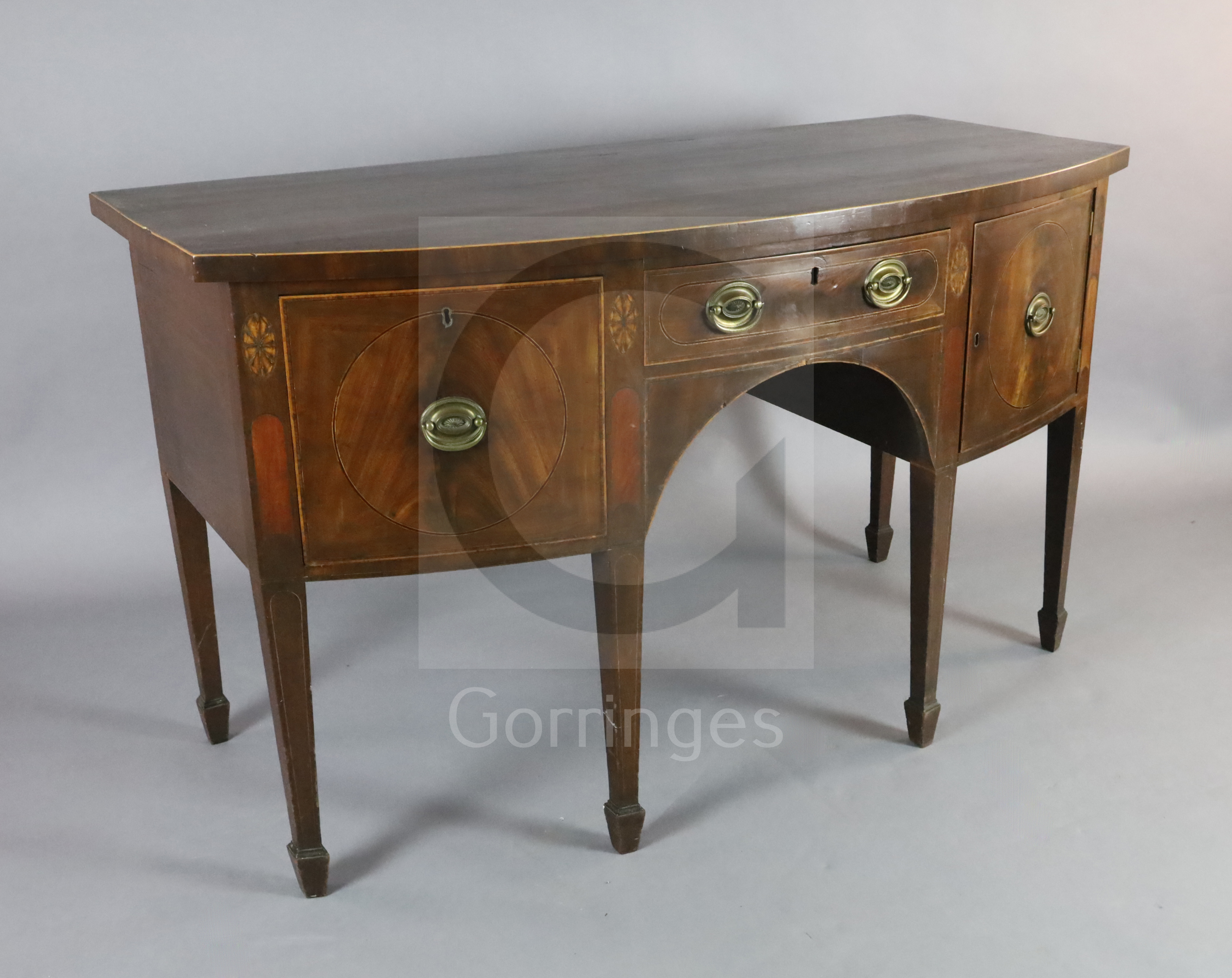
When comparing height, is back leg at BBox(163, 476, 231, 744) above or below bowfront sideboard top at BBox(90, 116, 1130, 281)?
below

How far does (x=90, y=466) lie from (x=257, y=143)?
0.78m

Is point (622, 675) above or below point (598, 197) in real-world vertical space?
below

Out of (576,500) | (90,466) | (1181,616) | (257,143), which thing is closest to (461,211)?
(576,500)

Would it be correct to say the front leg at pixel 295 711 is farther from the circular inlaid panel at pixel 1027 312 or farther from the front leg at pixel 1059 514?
the front leg at pixel 1059 514

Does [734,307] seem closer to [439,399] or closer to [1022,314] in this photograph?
[439,399]

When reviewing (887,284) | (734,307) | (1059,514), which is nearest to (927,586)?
(1059,514)

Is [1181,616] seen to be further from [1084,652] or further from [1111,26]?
[1111,26]

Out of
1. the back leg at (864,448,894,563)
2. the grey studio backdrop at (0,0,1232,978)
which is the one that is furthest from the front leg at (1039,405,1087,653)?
the back leg at (864,448,894,563)

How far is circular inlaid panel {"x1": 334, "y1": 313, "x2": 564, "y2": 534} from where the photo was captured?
5.79ft

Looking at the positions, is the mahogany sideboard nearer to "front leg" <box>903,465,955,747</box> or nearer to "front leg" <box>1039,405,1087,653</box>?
"front leg" <box>903,465,955,747</box>

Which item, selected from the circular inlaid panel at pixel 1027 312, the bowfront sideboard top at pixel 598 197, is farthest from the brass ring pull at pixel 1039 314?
the bowfront sideboard top at pixel 598 197

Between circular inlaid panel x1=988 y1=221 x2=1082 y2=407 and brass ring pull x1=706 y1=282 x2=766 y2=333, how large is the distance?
484mm

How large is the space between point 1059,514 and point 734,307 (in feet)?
3.38

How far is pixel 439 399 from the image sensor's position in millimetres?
1796
